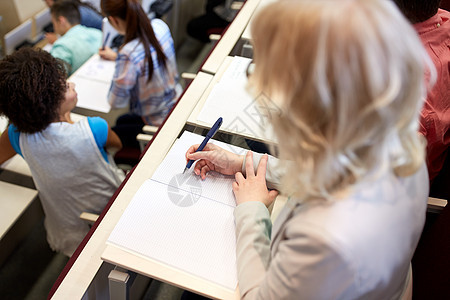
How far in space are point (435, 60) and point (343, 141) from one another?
861 mm

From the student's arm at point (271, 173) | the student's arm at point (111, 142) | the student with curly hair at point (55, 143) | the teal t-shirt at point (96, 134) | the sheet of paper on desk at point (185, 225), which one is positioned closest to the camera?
the sheet of paper on desk at point (185, 225)

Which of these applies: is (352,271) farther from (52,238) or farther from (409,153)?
(52,238)

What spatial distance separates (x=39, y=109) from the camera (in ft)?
4.08

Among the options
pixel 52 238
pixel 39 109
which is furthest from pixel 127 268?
pixel 52 238

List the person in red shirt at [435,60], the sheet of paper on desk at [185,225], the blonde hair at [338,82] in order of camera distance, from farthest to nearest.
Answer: the person in red shirt at [435,60] < the sheet of paper on desk at [185,225] < the blonde hair at [338,82]

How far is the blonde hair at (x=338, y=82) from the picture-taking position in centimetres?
48

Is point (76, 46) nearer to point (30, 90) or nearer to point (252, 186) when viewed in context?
point (30, 90)

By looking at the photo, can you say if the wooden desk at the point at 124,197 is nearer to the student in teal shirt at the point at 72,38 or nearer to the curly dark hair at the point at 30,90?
the curly dark hair at the point at 30,90

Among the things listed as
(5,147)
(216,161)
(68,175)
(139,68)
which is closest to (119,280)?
(216,161)

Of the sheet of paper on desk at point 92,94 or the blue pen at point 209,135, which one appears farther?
the sheet of paper on desk at point 92,94

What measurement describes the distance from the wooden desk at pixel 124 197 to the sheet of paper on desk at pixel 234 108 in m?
0.06

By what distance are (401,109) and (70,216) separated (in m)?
1.37

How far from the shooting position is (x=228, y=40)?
155 centimetres

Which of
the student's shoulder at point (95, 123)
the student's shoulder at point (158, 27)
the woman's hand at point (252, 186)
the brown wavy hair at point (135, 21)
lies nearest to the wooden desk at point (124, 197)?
the woman's hand at point (252, 186)
